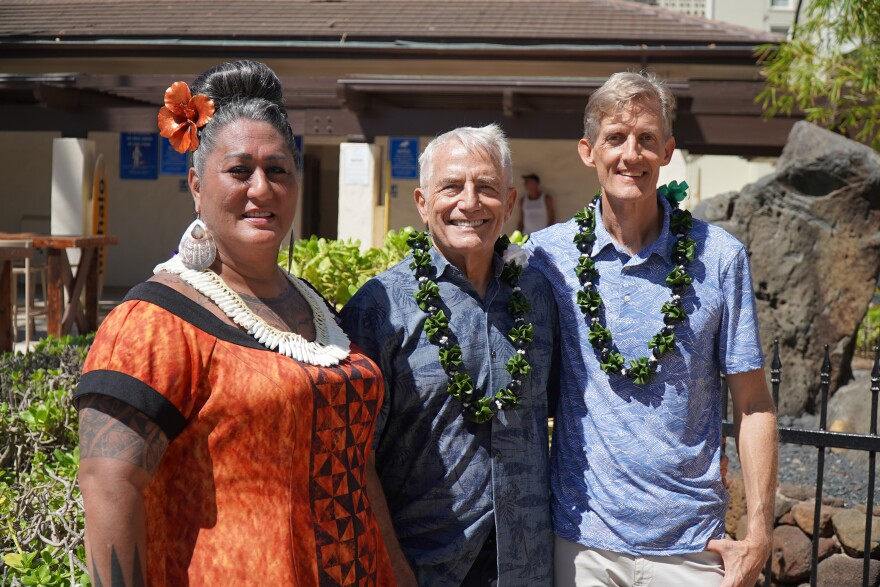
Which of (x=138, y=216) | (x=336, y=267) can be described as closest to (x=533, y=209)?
(x=138, y=216)

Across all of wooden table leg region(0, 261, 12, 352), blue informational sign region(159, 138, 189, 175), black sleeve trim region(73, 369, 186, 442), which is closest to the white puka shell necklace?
black sleeve trim region(73, 369, 186, 442)

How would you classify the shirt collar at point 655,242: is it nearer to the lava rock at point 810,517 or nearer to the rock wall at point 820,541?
the rock wall at point 820,541

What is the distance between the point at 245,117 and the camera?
199cm

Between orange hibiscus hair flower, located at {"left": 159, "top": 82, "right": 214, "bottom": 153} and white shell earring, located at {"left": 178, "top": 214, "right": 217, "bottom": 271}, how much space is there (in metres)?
0.18

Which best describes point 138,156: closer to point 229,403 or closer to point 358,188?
point 358,188

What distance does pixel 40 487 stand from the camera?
9.84 ft

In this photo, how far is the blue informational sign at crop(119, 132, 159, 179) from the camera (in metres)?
15.2

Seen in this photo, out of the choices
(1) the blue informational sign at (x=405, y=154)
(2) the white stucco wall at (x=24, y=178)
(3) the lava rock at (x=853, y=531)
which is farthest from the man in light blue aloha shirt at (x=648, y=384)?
(2) the white stucco wall at (x=24, y=178)

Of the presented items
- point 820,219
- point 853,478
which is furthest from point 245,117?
point 820,219

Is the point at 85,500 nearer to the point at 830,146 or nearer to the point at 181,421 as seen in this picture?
the point at 181,421

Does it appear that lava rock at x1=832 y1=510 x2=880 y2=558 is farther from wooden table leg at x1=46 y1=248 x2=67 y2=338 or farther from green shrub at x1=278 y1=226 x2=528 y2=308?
wooden table leg at x1=46 y1=248 x2=67 y2=338

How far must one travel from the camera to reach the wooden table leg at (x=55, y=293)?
28.8 feet

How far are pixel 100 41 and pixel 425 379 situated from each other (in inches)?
501

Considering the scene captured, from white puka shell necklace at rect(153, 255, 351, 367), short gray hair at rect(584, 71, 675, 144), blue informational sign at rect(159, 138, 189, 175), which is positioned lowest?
white puka shell necklace at rect(153, 255, 351, 367)
